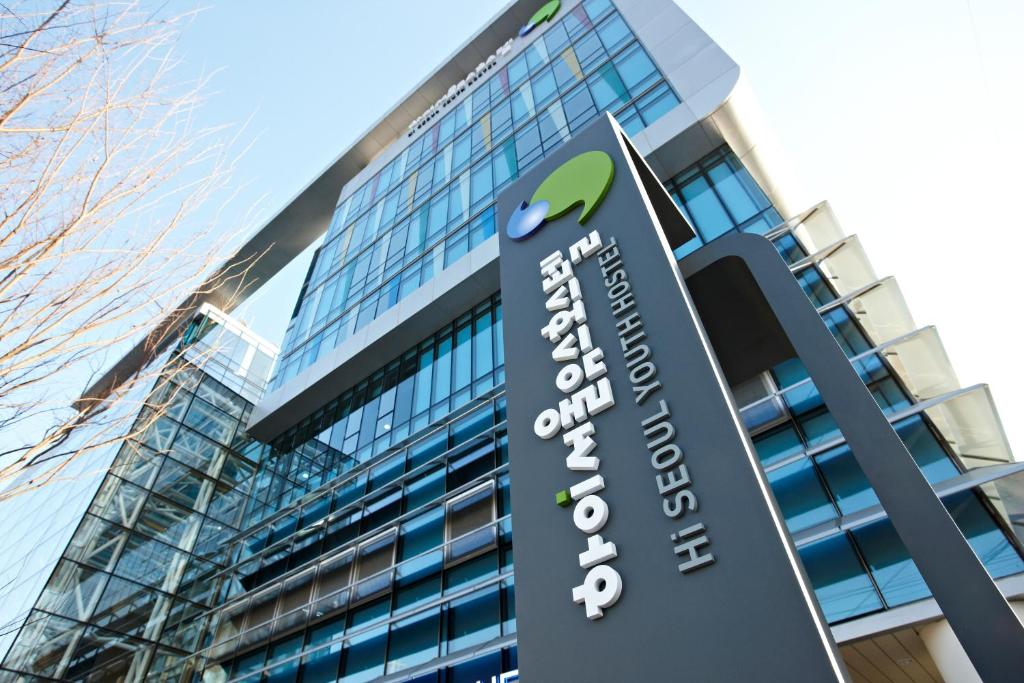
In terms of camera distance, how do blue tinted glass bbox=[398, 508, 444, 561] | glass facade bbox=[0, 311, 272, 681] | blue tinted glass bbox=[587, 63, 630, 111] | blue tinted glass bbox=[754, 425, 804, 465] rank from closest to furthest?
blue tinted glass bbox=[754, 425, 804, 465], blue tinted glass bbox=[398, 508, 444, 561], glass facade bbox=[0, 311, 272, 681], blue tinted glass bbox=[587, 63, 630, 111]

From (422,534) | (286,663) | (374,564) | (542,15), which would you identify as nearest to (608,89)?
(542,15)

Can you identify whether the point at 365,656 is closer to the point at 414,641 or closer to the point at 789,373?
the point at 414,641

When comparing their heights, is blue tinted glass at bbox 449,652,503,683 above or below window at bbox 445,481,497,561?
below

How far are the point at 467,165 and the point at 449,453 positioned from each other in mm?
14292

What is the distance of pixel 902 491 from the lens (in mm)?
5410

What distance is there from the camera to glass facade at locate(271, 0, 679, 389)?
21.2 m

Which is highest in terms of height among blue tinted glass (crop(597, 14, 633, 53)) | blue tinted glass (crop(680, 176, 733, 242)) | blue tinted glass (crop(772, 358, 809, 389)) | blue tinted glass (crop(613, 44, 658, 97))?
blue tinted glass (crop(597, 14, 633, 53))

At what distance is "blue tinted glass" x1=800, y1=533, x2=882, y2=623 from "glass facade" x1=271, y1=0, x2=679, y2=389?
13.4m

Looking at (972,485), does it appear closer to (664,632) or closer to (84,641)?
(664,632)

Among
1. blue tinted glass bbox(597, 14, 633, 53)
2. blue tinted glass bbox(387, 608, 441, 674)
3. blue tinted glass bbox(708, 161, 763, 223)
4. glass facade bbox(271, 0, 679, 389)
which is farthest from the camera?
blue tinted glass bbox(597, 14, 633, 53)

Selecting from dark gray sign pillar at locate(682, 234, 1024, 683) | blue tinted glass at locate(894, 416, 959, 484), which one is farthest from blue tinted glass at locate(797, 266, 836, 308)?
dark gray sign pillar at locate(682, 234, 1024, 683)

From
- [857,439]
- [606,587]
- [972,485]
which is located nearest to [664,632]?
[606,587]

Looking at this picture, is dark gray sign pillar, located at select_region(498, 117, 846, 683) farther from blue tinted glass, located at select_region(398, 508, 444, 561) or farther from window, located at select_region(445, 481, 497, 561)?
blue tinted glass, located at select_region(398, 508, 444, 561)

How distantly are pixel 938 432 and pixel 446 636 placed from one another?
905 centimetres
